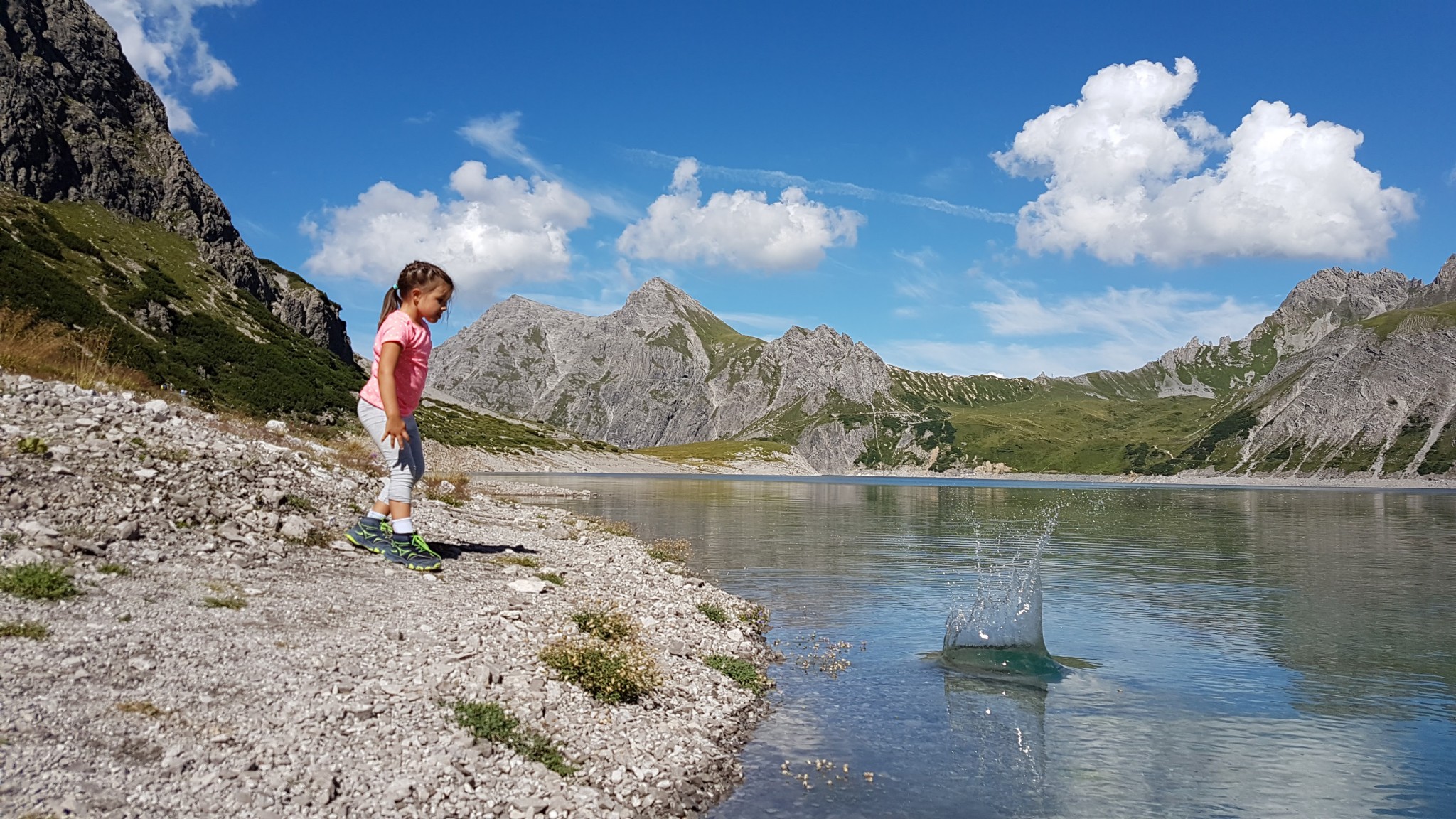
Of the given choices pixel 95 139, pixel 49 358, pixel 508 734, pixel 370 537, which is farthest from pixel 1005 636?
pixel 95 139

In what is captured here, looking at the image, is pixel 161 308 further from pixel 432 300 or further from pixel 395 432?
pixel 395 432

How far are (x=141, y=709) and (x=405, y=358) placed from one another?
8.10m

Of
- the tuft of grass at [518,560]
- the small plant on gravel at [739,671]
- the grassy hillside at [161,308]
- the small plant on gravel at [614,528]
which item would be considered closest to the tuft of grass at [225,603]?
the tuft of grass at [518,560]

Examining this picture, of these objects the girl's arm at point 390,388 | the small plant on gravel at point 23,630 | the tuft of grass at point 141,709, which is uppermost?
the girl's arm at point 390,388

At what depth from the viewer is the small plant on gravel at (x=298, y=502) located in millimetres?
18938

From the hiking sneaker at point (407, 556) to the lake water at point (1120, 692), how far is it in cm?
796

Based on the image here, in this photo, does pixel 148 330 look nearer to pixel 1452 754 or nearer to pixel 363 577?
pixel 363 577

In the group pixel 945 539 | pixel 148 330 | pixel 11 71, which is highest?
pixel 11 71

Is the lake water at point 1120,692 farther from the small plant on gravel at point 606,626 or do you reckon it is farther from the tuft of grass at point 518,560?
the tuft of grass at point 518,560

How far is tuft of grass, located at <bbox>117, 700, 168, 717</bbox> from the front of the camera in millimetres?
8477

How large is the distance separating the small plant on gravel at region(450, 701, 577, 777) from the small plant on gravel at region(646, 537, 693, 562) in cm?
2129

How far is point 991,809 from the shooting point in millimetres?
11523

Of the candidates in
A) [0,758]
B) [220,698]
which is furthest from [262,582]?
[0,758]

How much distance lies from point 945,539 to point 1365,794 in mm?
41373
